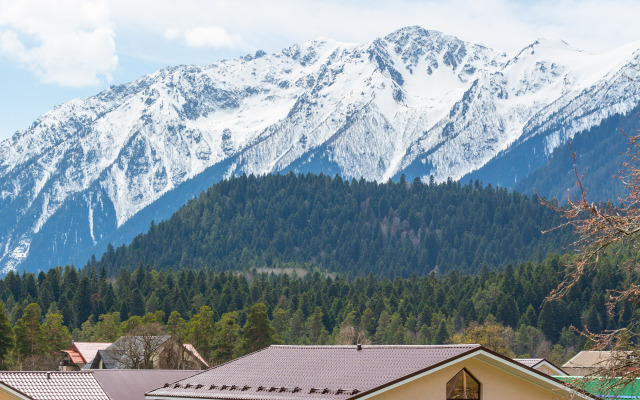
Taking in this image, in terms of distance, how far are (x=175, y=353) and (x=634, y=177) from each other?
127 m

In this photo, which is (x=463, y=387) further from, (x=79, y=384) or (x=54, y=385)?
(x=79, y=384)

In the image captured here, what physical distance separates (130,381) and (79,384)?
770 cm

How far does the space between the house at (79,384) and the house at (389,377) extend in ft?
39.3

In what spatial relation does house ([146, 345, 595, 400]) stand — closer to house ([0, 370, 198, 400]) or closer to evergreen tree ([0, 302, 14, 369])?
house ([0, 370, 198, 400])

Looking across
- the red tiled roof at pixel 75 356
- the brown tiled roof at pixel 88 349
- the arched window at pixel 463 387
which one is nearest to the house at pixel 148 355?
the brown tiled roof at pixel 88 349

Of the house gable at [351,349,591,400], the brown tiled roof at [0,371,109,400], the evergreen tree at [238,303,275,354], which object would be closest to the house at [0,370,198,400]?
the brown tiled roof at [0,371,109,400]

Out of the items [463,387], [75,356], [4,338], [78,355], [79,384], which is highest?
[78,355]

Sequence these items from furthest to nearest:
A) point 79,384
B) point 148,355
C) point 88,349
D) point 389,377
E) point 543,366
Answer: point 88,349 < point 148,355 < point 543,366 < point 79,384 < point 389,377

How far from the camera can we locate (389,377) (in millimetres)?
37250

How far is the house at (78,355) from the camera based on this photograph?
168750 millimetres

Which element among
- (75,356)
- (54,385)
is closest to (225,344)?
(75,356)

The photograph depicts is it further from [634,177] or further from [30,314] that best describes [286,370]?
[30,314]

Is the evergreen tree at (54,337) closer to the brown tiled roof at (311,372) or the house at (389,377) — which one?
the brown tiled roof at (311,372)

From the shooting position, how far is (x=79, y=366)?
551 feet
